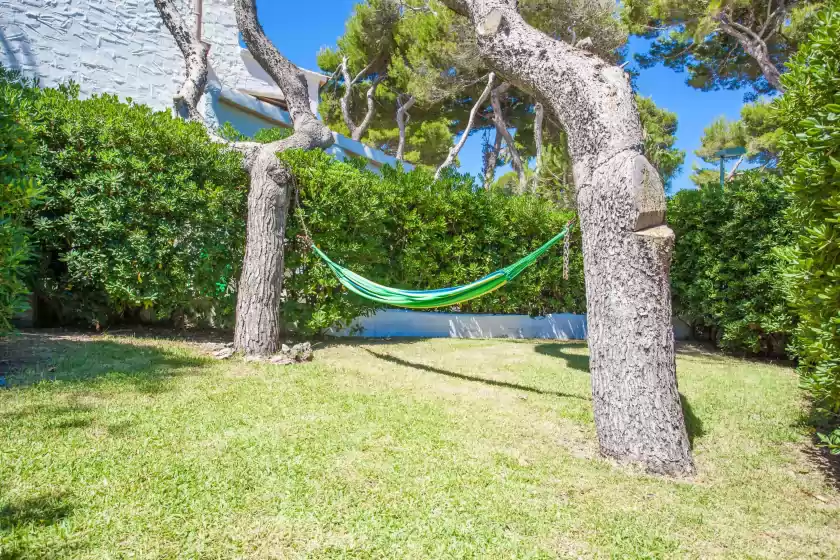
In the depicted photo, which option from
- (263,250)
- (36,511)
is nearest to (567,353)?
(263,250)

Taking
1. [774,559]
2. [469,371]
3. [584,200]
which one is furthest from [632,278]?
[469,371]

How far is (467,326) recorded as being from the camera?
6781 millimetres

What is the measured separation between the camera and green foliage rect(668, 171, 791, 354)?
5719 millimetres

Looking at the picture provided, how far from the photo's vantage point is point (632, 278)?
2555mm

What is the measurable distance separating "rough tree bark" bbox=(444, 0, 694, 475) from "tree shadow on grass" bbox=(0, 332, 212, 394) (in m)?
2.65

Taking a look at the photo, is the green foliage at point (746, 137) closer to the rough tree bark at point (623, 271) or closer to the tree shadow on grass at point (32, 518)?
the rough tree bark at point (623, 271)

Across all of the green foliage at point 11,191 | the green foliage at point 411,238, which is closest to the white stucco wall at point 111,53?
the green foliage at point 411,238

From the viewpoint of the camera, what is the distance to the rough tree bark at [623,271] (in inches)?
98.7

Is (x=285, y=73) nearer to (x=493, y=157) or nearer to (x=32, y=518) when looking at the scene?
(x=32, y=518)

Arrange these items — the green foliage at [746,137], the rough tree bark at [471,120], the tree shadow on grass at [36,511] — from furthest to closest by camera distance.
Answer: the green foliage at [746,137] → the rough tree bark at [471,120] → the tree shadow on grass at [36,511]

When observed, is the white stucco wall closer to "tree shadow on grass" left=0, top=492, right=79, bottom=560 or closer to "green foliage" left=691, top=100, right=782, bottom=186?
"tree shadow on grass" left=0, top=492, right=79, bottom=560

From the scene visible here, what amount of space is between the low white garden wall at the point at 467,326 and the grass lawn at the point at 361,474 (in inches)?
95.9

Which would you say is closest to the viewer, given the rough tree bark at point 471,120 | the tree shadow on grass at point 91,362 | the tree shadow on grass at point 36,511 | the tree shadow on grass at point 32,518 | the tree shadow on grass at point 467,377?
the tree shadow on grass at point 32,518

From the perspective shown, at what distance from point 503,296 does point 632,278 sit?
4401 millimetres
